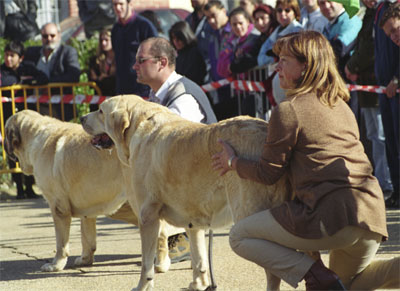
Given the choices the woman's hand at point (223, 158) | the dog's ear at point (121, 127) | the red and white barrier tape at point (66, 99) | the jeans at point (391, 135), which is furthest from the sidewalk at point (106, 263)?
the red and white barrier tape at point (66, 99)

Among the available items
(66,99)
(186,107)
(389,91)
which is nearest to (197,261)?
(186,107)

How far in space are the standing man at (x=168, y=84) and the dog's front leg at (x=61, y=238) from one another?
1374mm

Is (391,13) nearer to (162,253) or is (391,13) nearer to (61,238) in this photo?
(162,253)

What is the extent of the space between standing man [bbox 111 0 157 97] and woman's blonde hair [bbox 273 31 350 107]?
20.2 feet

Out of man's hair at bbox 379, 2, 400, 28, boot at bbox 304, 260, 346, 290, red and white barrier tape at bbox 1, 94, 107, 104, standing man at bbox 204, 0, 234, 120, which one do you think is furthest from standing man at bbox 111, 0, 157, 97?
boot at bbox 304, 260, 346, 290

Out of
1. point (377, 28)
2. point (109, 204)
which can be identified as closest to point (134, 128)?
point (109, 204)

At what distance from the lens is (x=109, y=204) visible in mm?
6465

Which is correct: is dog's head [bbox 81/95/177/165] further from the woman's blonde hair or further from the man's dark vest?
the woman's blonde hair

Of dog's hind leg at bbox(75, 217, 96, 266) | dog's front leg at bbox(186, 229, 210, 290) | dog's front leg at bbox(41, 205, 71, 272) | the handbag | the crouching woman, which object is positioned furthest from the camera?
the handbag

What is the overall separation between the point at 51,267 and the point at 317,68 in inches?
135

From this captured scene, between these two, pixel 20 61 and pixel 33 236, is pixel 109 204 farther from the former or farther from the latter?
pixel 20 61

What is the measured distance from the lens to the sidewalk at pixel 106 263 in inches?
225

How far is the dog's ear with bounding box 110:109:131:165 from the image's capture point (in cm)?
530

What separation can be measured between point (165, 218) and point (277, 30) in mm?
4873
